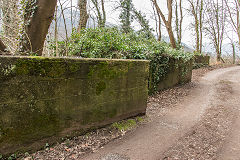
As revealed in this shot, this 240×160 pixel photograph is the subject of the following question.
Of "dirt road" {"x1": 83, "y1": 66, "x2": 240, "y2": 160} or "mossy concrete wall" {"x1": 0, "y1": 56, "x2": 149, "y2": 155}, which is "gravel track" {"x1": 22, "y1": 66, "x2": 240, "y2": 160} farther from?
"mossy concrete wall" {"x1": 0, "y1": 56, "x2": 149, "y2": 155}

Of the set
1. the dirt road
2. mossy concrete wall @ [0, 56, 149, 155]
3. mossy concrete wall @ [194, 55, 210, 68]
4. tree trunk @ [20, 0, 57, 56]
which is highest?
tree trunk @ [20, 0, 57, 56]

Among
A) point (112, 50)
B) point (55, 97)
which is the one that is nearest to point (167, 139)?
point (55, 97)

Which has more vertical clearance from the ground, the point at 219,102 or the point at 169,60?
the point at 169,60

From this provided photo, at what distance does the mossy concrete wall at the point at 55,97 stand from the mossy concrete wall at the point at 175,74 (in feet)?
14.3

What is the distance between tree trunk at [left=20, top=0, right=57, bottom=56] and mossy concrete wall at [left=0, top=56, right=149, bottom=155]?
5.82 ft

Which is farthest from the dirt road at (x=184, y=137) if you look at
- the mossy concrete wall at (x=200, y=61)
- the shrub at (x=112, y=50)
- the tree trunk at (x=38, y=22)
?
the mossy concrete wall at (x=200, y=61)

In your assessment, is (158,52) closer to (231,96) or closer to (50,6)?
(231,96)

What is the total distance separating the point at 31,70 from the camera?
2.83 m

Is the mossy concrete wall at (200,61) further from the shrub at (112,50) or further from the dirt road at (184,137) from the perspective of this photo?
the dirt road at (184,137)

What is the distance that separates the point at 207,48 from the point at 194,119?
2331 cm

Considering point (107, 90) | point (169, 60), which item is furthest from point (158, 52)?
point (107, 90)

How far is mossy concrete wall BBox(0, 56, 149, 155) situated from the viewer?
2.69 metres

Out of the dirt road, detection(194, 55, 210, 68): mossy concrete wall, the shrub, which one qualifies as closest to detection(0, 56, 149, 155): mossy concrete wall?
the dirt road

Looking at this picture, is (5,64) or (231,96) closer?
(5,64)
